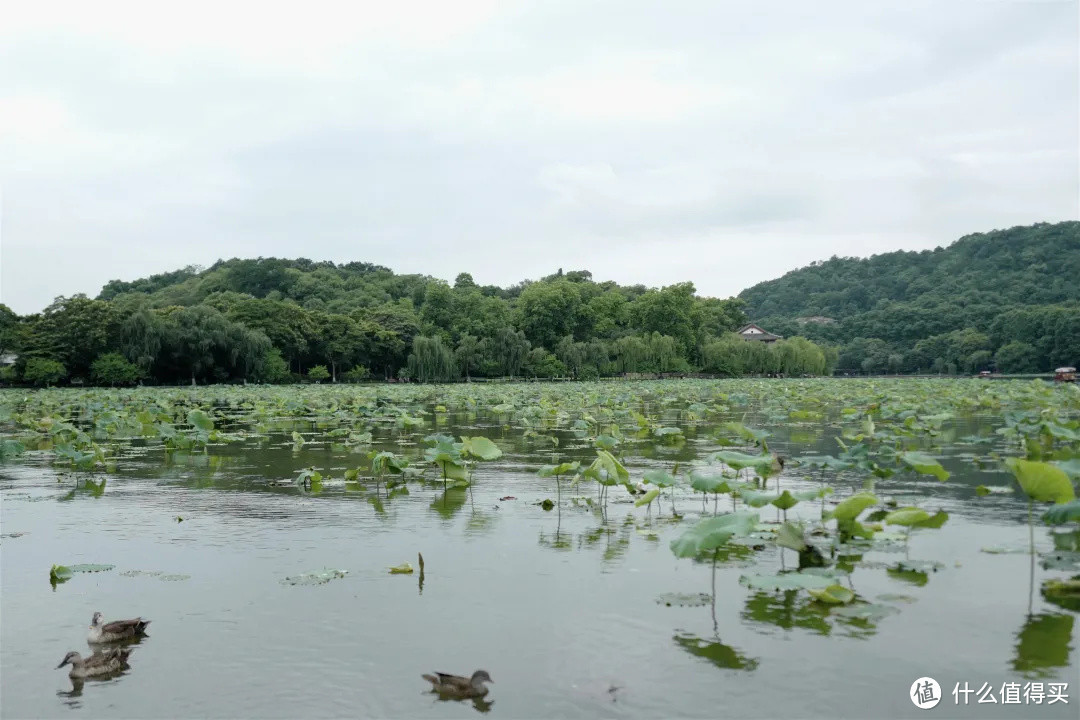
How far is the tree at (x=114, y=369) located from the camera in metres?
35.4

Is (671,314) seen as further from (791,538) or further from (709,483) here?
(791,538)

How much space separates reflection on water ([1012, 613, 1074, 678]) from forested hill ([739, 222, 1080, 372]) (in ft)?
205

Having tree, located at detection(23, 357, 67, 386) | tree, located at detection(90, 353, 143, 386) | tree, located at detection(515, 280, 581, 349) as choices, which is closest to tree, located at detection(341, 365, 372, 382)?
tree, located at detection(90, 353, 143, 386)

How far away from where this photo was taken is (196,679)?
3062mm

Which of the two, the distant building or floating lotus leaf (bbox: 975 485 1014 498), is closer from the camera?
floating lotus leaf (bbox: 975 485 1014 498)

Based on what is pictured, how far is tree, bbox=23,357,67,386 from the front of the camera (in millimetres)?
34531

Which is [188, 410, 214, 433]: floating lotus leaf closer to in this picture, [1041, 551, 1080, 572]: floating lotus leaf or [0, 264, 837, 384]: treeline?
[1041, 551, 1080, 572]: floating lotus leaf

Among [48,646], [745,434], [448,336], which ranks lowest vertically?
[48,646]

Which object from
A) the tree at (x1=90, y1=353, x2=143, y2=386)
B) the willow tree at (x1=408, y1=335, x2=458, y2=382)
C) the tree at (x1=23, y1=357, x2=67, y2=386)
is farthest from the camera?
the willow tree at (x1=408, y1=335, x2=458, y2=382)

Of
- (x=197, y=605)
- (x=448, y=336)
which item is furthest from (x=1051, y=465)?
(x=448, y=336)

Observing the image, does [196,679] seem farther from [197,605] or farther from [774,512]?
[774,512]

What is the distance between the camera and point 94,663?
3109 millimetres

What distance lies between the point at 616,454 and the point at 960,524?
4.79m

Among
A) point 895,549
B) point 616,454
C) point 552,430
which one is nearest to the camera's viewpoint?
point 895,549
